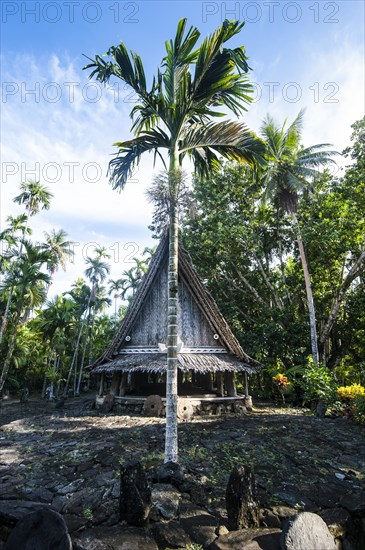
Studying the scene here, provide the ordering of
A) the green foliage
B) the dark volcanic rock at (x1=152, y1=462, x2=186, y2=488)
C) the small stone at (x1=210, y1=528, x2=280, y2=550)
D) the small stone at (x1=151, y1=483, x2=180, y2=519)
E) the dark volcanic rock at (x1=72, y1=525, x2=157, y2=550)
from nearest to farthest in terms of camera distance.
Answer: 1. the dark volcanic rock at (x1=72, y1=525, x2=157, y2=550)
2. the small stone at (x1=210, y1=528, x2=280, y2=550)
3. the small stone at (x1=151, y1=483, x2=180, y2=519)
4. the dark volcanic rock at (x1=152, y1=462, x2=186, y2=488)
5. the green foliage

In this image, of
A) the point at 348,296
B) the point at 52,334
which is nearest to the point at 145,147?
the point at 348,296

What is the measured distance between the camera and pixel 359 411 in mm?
9750

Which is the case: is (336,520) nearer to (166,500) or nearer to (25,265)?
(166,500)

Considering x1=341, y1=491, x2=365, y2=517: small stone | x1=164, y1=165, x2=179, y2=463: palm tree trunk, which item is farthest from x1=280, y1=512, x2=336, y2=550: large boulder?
x1=164, y1=165, x2=179, y2=463: palm tree trunk

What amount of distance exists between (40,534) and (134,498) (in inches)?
42.6

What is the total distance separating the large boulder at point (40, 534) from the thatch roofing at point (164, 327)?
9227 millimetres

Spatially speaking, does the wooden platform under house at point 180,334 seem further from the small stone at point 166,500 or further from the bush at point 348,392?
the small stone at point 166,500

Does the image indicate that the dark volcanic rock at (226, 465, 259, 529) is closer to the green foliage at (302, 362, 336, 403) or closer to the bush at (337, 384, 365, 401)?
the green foliage at (302, 362, 336, 403)

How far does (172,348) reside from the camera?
18.8 feet

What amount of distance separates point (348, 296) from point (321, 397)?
8.00m

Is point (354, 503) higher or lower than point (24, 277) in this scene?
lower

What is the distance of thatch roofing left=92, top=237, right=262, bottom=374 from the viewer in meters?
12.8

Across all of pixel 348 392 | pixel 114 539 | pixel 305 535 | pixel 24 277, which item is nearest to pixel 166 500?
pixel 114 539

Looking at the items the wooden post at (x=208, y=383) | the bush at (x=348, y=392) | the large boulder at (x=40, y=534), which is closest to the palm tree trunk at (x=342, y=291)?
the bush at (x=348, y=392)
